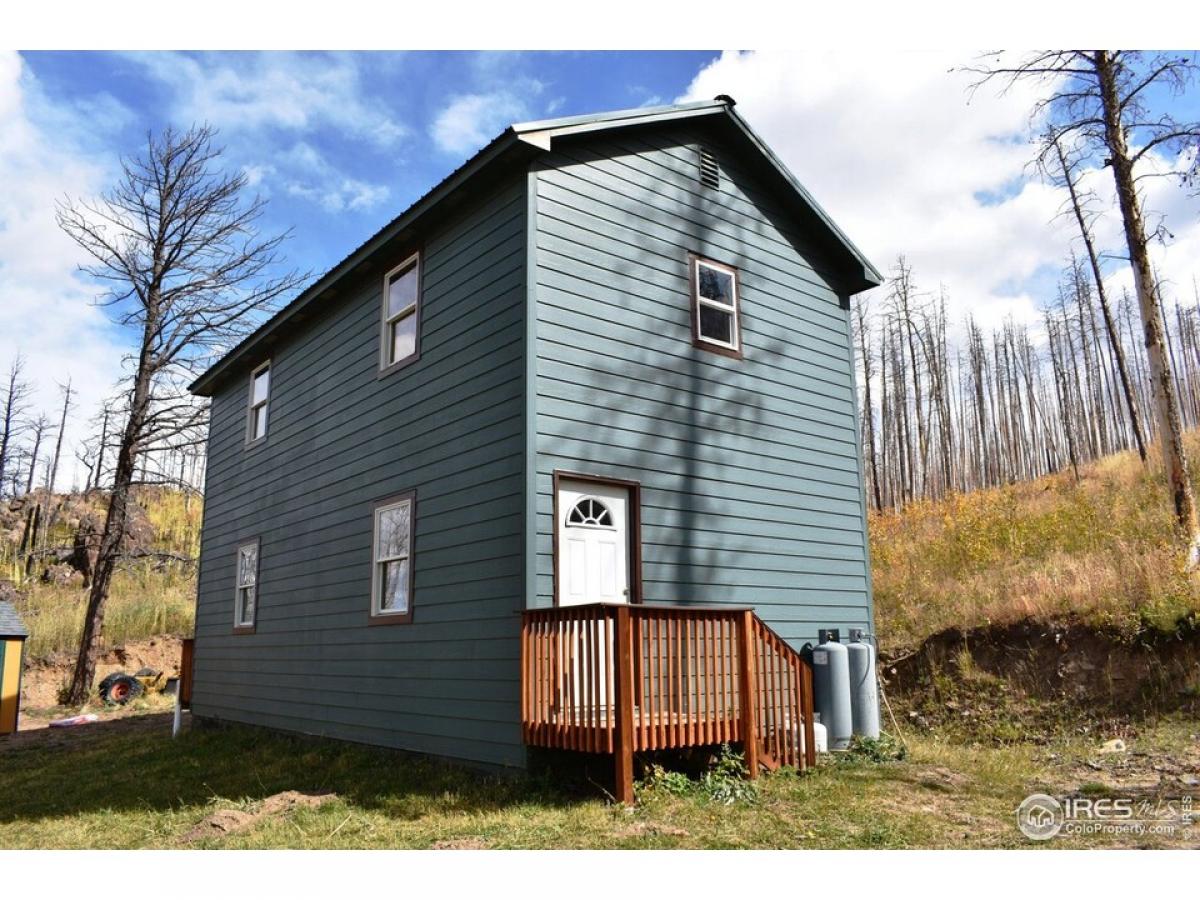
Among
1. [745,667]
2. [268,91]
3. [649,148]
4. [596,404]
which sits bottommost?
[745,667]

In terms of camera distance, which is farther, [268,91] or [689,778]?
[268,91]

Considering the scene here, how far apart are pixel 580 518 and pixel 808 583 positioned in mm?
3632

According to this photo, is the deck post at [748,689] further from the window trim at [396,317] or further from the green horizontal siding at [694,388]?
the window trim at [396,317]

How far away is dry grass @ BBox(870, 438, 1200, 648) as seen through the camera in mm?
10641

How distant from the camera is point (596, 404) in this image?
27.0 feet

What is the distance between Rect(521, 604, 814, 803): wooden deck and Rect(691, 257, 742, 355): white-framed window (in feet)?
11.6

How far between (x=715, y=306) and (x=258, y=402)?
8.12 metres

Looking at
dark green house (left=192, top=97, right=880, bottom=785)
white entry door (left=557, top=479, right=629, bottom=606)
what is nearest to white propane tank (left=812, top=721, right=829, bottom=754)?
dark green house (left=192, top=97, right=880, bottom=785)

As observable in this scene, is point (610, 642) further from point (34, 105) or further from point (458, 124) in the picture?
point (34, 105)

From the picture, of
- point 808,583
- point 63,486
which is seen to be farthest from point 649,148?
point 63,486

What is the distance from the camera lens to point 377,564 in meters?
9.79

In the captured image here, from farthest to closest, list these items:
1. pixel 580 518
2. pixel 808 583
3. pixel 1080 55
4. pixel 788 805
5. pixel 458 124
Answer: pixel 1080 55
pixel 808 583
pixel 458 124
pixel 580 518
pixel 788 805

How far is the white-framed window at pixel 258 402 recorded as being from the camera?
13.6 metres

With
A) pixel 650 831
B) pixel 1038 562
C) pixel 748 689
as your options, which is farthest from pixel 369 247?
pixel 1038 562
